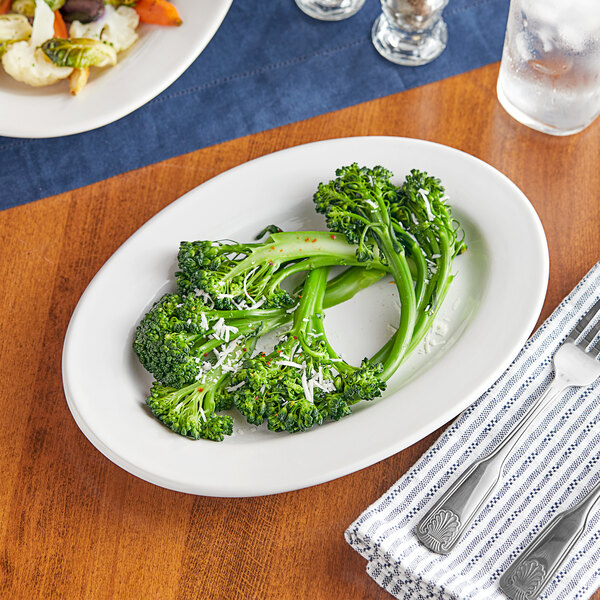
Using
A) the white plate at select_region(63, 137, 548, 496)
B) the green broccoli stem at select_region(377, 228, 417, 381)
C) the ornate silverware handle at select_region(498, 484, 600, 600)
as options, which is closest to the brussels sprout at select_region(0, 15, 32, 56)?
the white plate at select_region(63, 137, 548, 496)

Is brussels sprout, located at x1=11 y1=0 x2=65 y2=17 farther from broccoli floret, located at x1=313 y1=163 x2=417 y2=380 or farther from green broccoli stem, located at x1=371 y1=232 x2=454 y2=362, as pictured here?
green broccoli stem, located at x1=371 y1=232 x2=454 y2=362

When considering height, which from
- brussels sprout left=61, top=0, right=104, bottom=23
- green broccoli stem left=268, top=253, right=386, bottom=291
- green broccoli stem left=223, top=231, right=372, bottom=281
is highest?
brussels sprout left=61, top=0, right=104, bottom=23

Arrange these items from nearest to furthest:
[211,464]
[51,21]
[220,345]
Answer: [211,464] → [220,345] → [51,21]

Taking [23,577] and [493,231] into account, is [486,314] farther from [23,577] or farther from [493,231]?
[23,577]

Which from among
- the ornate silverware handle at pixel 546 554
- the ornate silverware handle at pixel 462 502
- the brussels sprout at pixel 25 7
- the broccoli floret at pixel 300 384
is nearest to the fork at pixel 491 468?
the ornate silverware handle at pixel 462 502

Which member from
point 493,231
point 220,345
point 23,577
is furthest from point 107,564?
point 493,231
